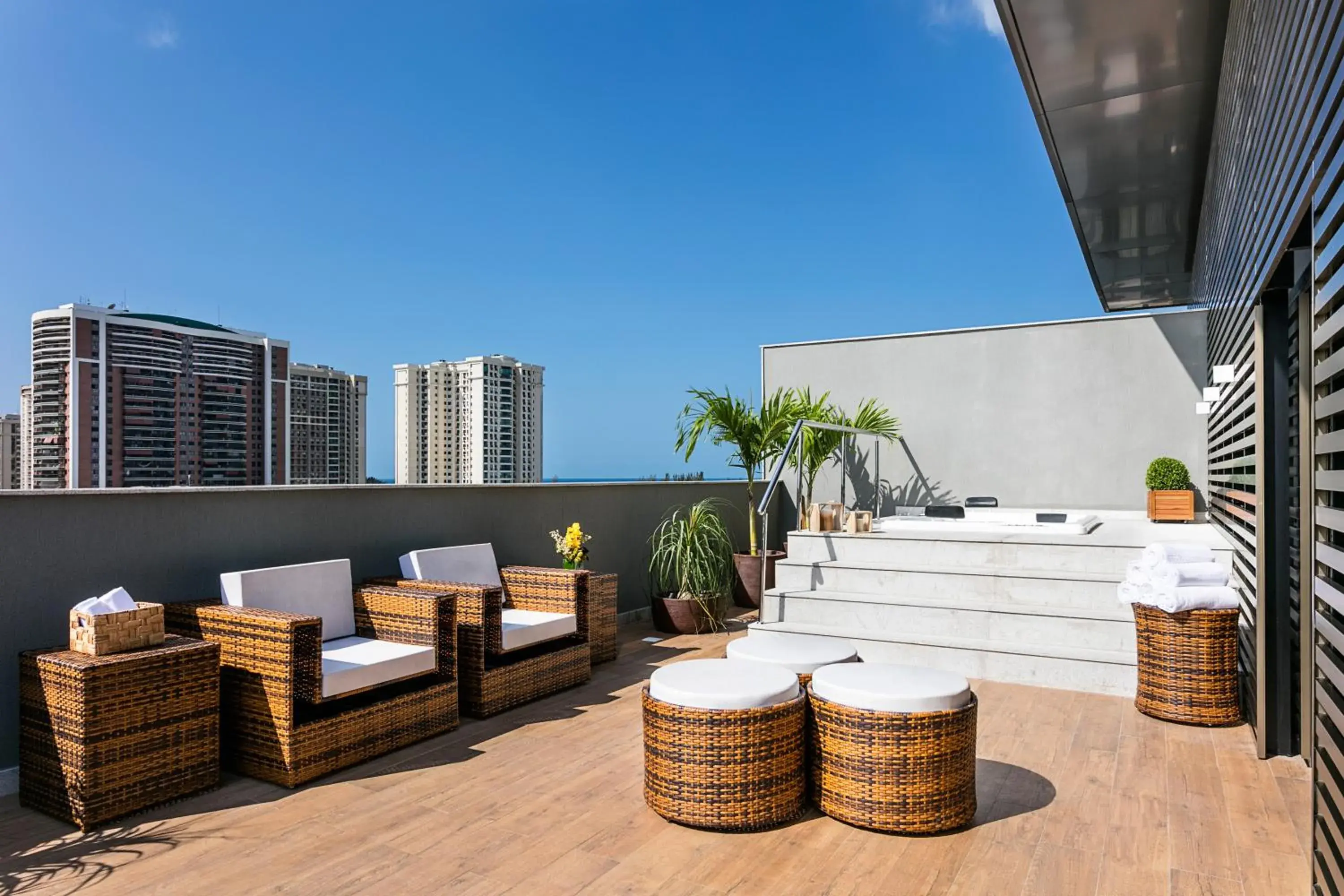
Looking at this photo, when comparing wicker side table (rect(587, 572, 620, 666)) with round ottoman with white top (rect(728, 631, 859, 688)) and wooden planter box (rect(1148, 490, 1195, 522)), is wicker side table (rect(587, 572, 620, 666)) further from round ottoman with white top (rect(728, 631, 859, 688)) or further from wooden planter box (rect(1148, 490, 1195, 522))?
wooden planter box (rect(1148, 490, 1195, 522))

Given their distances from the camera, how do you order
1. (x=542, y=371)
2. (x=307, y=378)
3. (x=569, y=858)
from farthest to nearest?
(x=542, y=371) < (x=307, y=378) < (x=569, y=858)

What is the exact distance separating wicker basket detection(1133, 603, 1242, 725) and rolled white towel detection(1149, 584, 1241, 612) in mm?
22

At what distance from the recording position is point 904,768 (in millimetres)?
2758

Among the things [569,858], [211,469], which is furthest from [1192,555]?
[211,469]

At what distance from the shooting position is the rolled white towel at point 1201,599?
403 cm

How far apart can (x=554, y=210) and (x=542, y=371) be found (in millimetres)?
21380

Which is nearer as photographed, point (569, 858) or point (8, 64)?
point (569, 858)

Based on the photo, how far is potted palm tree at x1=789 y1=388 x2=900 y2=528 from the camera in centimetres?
795

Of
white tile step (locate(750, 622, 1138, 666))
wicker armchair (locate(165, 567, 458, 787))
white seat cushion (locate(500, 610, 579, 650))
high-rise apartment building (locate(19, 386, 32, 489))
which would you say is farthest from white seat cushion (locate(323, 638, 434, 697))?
high-rise apartment building (locate(19, 386, 32, 489))

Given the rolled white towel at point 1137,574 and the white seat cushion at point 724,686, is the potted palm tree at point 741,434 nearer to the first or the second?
the rolled white towel at point 1137,574

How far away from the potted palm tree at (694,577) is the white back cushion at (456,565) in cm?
173

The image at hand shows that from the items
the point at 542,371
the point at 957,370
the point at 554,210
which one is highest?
the point at 554,210

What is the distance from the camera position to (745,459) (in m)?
7.55

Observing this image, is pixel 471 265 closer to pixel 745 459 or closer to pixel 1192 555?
pixel 745 459
